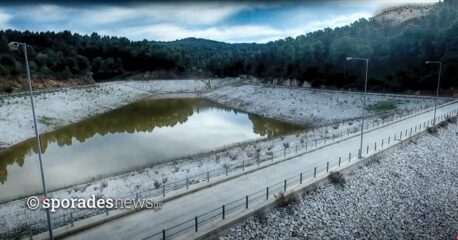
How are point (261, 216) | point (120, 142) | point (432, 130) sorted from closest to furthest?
point (261, 216) < point (432, 130) < point (120, 142)

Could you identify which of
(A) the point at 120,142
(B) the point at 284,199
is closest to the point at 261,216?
(B) the point at 284,199

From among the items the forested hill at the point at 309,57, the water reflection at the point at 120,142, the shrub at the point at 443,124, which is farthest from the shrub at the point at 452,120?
the forested hill at the point at 309,57

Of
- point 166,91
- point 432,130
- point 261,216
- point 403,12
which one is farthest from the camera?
point 403,12

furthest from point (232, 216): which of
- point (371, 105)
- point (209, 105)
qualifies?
point (209, 105)

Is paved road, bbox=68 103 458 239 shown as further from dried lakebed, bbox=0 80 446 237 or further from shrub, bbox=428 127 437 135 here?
shrub, bbox=428 127 437 135

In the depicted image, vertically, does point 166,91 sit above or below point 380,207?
above

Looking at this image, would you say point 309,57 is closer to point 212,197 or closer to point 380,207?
point 380,207

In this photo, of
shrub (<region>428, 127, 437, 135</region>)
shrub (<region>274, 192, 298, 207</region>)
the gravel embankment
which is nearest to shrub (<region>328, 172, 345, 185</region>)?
the gravel embankment
